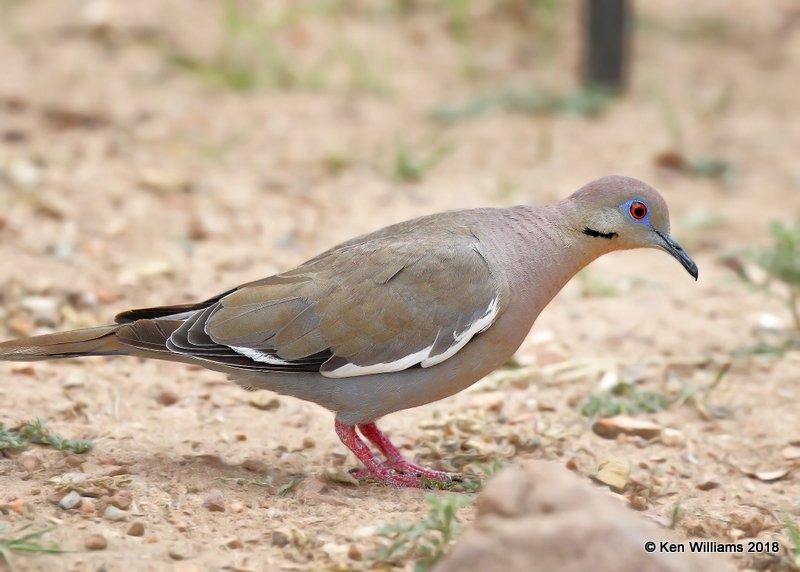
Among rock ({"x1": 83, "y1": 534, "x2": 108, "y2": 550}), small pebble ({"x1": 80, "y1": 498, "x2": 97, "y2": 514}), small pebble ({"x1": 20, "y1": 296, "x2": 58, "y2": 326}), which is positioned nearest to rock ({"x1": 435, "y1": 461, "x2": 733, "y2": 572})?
rock ({"x1": 83, "y1": 534, "x2": 108, "y2": 550})

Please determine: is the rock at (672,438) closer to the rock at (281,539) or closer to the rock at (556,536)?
the rock at (556,536)

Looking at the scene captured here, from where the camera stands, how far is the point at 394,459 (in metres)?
4.32

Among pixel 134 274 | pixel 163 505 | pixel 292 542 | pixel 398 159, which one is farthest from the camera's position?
pixel 398 159

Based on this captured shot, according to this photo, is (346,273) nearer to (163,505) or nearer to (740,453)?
(163,505)

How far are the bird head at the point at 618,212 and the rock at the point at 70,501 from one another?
214 cm

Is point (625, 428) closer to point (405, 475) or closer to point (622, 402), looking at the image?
point (622, 402)

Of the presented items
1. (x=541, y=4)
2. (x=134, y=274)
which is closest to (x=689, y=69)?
(x=541, y=4)

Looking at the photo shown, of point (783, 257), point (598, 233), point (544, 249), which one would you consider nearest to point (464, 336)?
point (544, 249)

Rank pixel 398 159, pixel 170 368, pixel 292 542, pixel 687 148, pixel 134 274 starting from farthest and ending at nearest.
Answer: pixel 687 148, pixel 398 159, pixel 134 274, pixel 170 368, pixel 292 542

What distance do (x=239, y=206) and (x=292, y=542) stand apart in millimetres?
3963

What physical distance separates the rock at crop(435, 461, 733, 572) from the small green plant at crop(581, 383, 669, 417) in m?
1.97

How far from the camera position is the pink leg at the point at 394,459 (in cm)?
420

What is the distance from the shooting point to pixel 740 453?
4605 millimetres

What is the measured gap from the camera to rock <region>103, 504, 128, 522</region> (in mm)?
3535
